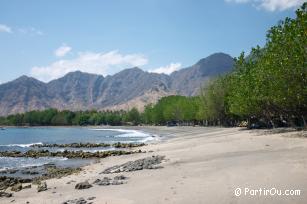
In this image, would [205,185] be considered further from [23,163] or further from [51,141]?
[51,141]

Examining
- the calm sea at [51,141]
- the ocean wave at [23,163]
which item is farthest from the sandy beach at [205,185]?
the calm sea at [51,141]

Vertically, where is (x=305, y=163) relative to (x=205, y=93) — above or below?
below

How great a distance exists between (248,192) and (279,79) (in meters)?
25.7

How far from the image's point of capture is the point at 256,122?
8006 cm

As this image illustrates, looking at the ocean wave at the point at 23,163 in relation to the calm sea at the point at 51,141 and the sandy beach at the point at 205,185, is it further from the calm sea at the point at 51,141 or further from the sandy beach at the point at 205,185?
the sandy beach at the point at 205,185

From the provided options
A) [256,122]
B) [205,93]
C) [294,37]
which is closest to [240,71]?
[256,122]

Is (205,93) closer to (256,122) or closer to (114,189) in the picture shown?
(256,122)

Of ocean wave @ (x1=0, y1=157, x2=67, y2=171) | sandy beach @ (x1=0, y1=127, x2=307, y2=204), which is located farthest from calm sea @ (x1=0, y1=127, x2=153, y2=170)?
sandy beach @ (x1=0, y1=127, x2=307, y2=204)

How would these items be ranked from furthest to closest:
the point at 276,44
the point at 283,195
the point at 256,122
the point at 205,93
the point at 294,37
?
the point at 205,93 → the point at 256,122 → the point at 276,44 → the point at 294,37 → the point at 283,195

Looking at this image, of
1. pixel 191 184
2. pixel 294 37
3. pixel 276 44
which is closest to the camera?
pixel 191 184

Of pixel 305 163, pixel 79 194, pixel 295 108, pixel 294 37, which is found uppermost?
pixel 294 37

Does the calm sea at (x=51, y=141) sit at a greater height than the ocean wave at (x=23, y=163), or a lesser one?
greater

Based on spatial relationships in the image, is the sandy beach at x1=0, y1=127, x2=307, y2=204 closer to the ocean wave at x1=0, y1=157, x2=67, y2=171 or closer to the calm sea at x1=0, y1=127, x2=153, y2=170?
the ocean wave at x1=0, y1=157, x2=67, y2=171

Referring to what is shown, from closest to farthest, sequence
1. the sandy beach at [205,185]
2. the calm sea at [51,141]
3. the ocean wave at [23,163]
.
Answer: the sandy beach at [205,185]
the ocean wave at [23,163]
the calm sea at [51,141]
